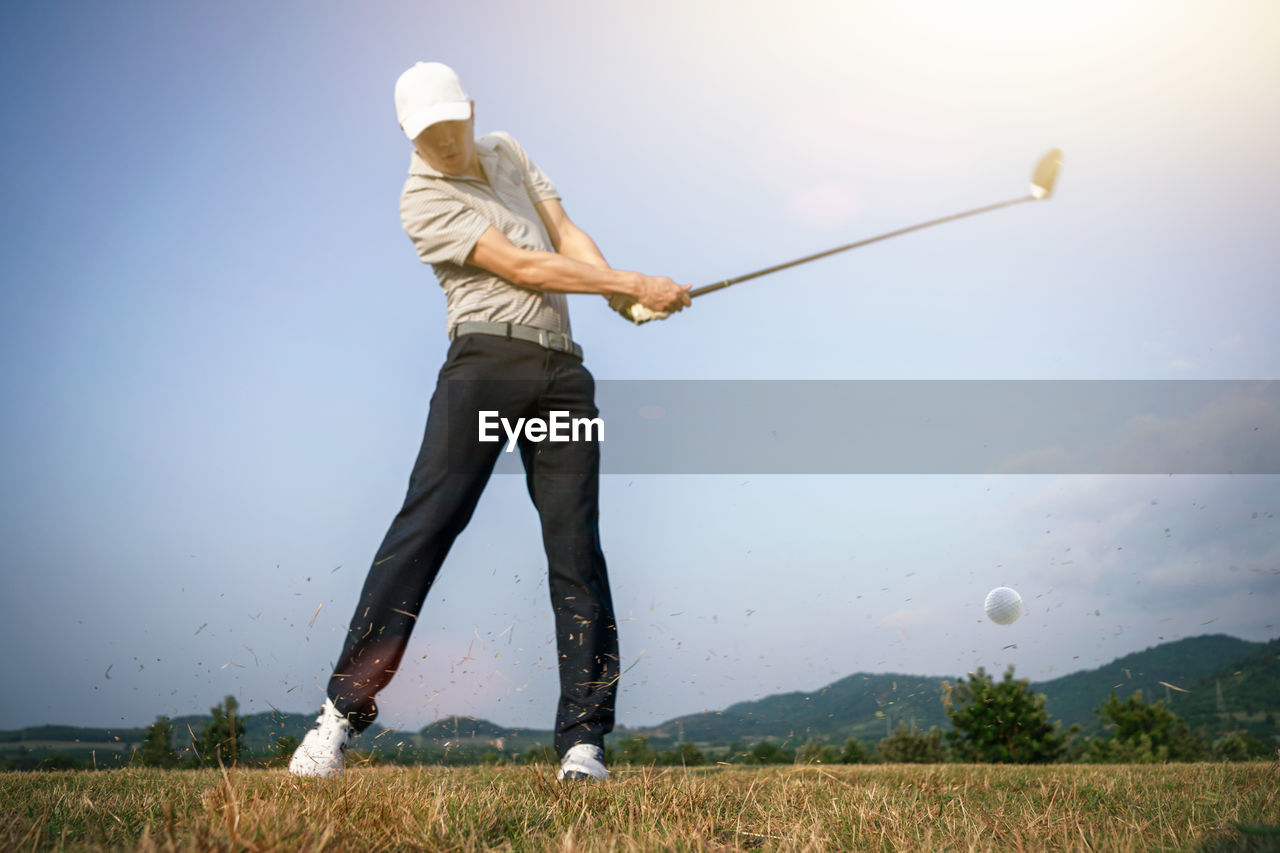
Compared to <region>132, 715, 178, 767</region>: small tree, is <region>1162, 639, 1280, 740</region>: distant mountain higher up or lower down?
lower down

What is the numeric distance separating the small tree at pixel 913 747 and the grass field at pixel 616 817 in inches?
622

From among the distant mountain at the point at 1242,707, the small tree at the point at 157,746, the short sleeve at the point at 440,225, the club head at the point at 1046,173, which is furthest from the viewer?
the distant mountain at the point at 1242,707

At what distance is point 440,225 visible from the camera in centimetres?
294

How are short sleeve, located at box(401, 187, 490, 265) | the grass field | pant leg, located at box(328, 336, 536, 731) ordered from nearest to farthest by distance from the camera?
the grass field < pant leg, located at box(328, 336, 536, 731) < short sleeve, located at box(401, 187, 490, 265)

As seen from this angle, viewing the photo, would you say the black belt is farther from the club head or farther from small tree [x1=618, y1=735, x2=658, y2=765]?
the club head

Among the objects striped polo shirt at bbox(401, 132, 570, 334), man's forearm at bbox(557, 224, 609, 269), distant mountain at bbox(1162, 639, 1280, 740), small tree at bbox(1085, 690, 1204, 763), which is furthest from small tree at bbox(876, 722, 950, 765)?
striped polo shirt at bbox(401, 132, 570, 334)

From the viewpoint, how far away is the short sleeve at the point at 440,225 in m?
2.91

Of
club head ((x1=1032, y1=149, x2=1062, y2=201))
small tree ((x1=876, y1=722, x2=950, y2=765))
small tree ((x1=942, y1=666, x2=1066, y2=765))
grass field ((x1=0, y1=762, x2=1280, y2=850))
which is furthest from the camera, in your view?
small tree ((x1=876, y1=722, x2=950, y2=765))

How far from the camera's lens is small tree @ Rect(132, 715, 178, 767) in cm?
324

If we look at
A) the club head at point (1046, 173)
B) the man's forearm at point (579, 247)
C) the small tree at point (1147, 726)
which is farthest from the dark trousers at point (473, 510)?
the small tree at point (1147, 726)

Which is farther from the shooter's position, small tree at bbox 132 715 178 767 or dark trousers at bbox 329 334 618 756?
small tree at bbox 132 715 178 767

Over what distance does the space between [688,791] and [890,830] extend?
1.63ft

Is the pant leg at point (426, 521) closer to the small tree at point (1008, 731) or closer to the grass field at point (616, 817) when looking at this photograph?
the grass field at point (616, 817)

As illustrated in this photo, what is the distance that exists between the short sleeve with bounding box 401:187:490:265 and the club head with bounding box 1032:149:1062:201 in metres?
2.22
